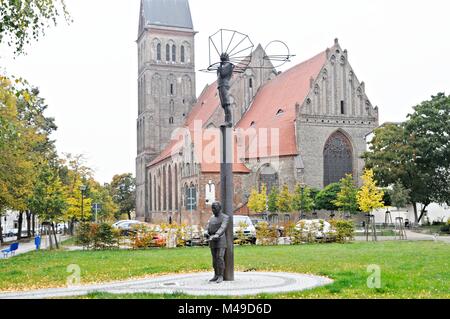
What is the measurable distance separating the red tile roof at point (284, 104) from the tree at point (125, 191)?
48910 mm

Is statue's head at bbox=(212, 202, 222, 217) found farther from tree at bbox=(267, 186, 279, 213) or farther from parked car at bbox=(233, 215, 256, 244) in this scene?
tree at bbox=(267, 186, 279, 213)

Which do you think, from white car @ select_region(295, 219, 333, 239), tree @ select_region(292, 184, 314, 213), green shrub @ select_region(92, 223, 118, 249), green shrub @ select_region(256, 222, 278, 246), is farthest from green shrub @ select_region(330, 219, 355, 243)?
tree @ select_region(292, 184, 314, 213)

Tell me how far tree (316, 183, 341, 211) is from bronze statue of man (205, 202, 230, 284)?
113 ft

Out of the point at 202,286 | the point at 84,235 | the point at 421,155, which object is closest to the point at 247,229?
the point at 84,235

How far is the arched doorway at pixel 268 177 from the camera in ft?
167

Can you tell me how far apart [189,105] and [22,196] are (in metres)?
41.4

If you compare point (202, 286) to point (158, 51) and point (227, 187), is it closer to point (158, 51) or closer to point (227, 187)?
point (227, 187)

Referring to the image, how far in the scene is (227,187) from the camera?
1305 cm

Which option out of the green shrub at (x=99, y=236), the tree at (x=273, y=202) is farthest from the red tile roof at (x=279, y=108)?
the green shrub at (x=99, y=236)

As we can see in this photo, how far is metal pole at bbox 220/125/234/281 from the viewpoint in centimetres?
1254

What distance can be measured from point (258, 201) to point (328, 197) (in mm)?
5602

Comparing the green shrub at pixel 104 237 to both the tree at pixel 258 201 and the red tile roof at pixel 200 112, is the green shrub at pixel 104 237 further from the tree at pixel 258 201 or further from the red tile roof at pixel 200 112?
the red tile roof at pixel 200 112
